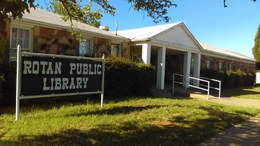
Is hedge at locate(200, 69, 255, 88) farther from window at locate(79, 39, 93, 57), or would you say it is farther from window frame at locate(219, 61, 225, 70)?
window at locate(79, 39, 93, 57)

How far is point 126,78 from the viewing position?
13.6m

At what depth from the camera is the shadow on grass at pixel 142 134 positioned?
580cm

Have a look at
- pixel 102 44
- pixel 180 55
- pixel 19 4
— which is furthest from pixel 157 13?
pixel 180 55

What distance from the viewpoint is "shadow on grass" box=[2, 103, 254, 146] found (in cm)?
580

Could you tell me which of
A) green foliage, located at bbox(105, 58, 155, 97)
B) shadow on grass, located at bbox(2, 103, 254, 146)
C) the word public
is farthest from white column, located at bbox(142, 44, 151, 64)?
shadow on grass, located at bbox(2, 103, 254, 146)

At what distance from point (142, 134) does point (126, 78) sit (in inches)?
282

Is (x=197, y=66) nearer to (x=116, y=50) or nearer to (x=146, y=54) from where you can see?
(x=146, y=54)

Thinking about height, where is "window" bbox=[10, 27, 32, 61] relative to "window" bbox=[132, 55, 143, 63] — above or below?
above

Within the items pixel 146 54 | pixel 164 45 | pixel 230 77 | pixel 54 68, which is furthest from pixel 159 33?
pixel 230 77

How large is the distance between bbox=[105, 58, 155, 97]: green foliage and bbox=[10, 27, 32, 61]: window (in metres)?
3.50

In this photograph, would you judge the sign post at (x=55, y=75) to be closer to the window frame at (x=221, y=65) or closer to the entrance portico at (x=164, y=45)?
the entrance portico at (x=164, y=45)

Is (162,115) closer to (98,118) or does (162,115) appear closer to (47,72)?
(98,118)

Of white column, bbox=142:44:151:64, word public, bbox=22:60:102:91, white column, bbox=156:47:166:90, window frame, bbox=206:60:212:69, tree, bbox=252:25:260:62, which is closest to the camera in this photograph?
word public, bbox=22:60:102:91

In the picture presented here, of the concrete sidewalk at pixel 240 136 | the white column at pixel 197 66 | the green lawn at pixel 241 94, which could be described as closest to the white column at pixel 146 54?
the green lawn at pixel 241 94
